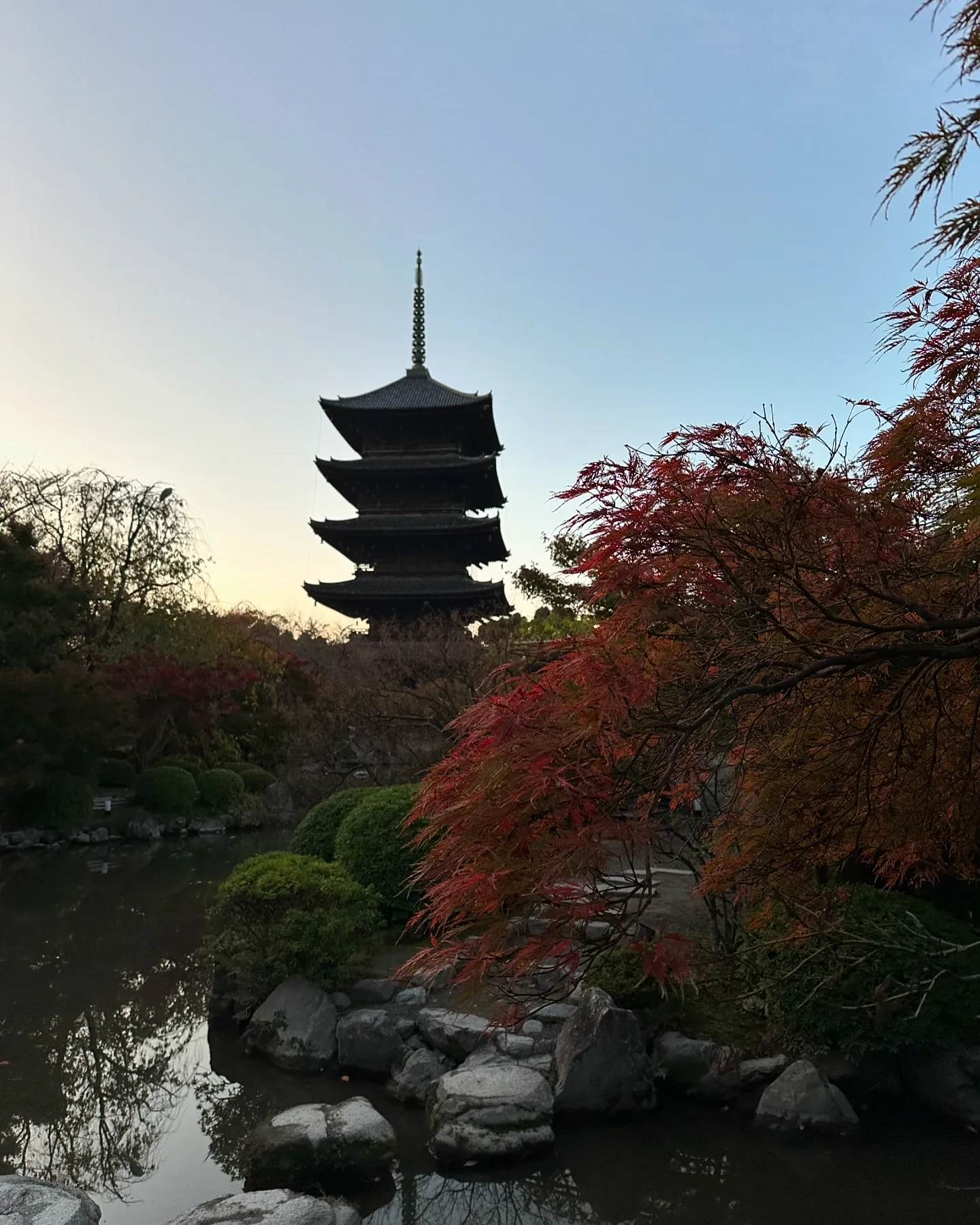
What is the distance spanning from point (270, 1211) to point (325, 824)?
16.1ft

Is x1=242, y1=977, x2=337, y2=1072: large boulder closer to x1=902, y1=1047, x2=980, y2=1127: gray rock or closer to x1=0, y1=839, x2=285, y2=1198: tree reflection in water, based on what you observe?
x1=0, y1=839, x2=285, y2=1198: tree reflection in water

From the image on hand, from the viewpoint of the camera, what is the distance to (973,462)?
2.78 m

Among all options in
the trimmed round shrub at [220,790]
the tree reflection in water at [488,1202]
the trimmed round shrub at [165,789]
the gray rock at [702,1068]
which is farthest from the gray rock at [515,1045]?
the trimmed round shrub at [220,790]

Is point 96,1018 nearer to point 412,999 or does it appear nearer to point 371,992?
point 371,992

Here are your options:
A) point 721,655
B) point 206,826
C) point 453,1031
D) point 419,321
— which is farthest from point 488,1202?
point 419,321

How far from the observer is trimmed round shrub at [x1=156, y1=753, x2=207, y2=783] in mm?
17531

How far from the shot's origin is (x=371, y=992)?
6.01 meters

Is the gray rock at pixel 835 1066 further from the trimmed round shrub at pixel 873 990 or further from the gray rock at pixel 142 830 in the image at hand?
the gray rock at pixel 142 830

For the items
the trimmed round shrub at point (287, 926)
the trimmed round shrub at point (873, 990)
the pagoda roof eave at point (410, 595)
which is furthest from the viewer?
the pagoda roof eave at point (410, 595)

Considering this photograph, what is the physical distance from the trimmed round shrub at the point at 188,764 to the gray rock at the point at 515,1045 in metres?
13.6

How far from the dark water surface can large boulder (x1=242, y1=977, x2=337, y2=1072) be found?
0.12 meters

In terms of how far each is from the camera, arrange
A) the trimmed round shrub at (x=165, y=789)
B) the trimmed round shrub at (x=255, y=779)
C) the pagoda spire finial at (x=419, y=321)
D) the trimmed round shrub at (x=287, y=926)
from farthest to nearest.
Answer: the pagoda spire finial at (x=419, y=321) < the trimmed round shrub at (x=255, y=779) < the trimmed round shrub at (x=165, y=789) < the trimmed round shrub at (x=287, y=926)

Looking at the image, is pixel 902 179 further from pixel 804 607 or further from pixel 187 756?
pixel 187 756

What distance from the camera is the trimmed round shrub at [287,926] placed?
19.2 ft
